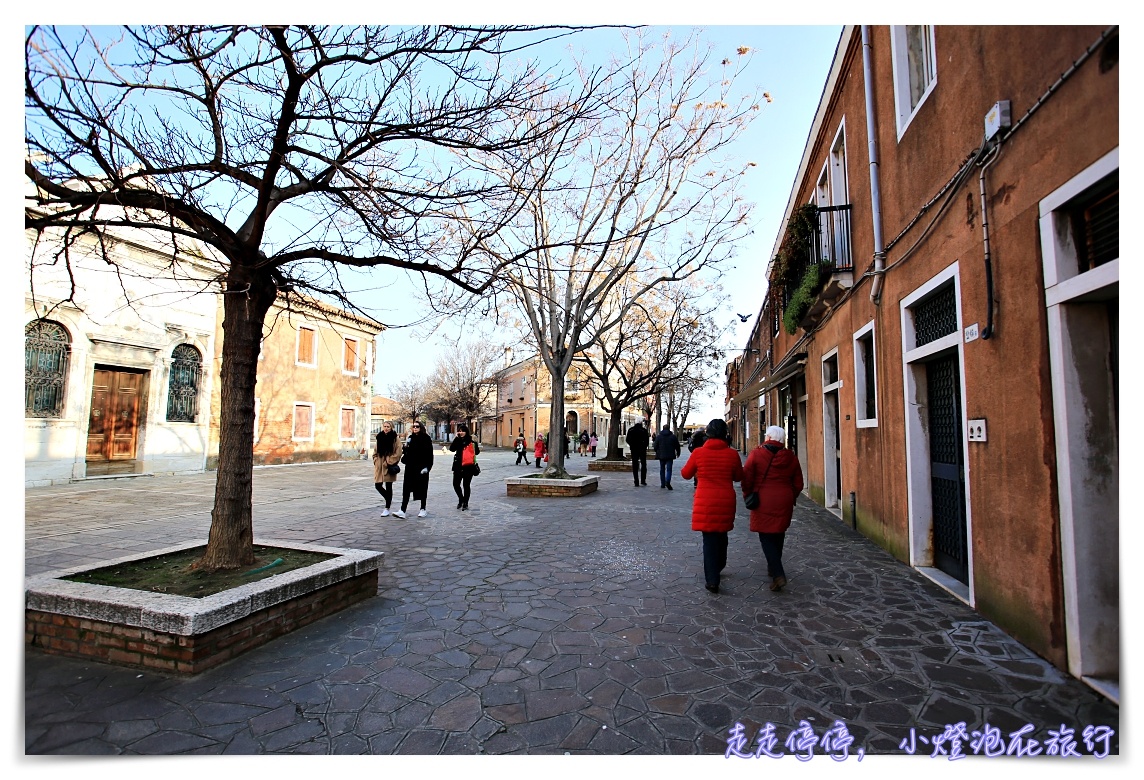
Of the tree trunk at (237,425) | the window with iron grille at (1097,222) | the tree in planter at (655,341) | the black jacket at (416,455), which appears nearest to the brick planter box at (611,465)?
the tree in planter at (655,341)

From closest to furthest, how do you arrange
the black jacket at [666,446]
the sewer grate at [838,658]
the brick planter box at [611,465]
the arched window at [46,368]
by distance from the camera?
the sewer grate at [838,658], the arched window at [46,368], the black jacket at [666,446], the brick planter box at [611,465]

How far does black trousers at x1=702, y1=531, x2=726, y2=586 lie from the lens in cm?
520

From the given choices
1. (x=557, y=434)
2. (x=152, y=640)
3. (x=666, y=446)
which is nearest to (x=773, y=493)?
(x=152, y=640)

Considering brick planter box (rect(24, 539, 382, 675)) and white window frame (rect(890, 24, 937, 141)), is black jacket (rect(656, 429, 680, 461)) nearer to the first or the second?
white window frame (rect(890, 24, 937, 141))

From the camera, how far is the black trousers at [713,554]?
520 centimetres

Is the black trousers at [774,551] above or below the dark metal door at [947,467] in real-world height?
below

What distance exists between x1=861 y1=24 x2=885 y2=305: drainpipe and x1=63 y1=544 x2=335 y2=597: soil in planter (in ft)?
21.4

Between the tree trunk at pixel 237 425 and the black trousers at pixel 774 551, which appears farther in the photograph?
the black trousers at pixel 774 551

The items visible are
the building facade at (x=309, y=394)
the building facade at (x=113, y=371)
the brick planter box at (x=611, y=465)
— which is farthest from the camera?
the brick planter box at (x=611, y=465)

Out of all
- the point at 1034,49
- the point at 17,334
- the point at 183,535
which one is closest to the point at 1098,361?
the point at 1034,49

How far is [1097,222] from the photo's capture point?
3227 mm

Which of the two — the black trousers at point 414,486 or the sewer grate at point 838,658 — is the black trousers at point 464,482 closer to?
the black trousers at point 414,486

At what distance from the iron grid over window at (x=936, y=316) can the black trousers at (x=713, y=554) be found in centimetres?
280

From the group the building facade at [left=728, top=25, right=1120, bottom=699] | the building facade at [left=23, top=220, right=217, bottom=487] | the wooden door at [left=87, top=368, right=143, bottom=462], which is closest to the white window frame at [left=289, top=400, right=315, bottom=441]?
the building facade at [left=23, top=220, right=217, bottom=487]
